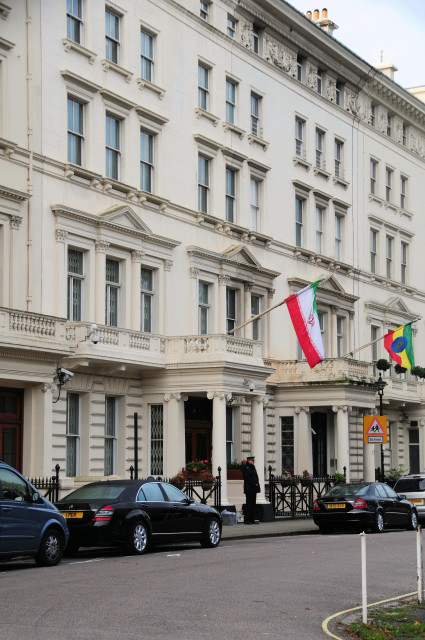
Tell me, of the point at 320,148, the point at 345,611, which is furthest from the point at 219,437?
the point at 345,611

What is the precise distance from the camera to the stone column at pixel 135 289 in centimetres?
3444

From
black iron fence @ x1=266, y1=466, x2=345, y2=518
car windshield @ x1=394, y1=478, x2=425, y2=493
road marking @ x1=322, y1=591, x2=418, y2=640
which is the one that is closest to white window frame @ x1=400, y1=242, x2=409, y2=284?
black iron fence @ x1=266, y1=466, x2=345, y2=518

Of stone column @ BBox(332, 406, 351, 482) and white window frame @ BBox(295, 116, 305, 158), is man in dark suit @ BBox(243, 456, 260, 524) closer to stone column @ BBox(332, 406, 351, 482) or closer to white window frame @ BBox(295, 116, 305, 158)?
stone column @ BBox(332, 406, 351, 482)

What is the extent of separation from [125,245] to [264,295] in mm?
9809

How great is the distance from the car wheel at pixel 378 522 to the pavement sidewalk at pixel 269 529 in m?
1.89

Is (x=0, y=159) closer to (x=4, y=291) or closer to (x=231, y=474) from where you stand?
(x=4, y=291)

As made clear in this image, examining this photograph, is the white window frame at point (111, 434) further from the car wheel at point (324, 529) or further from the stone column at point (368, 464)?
the stone column at point (368, 464)

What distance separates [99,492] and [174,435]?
39.3ft

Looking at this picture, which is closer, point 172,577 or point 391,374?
point 172,577

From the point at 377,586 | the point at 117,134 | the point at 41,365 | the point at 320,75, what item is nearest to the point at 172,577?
the point at 377,586

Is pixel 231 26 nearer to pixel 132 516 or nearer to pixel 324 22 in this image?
pixel 324 22

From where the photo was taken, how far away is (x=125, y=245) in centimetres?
3394

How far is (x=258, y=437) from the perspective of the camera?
1421 inches

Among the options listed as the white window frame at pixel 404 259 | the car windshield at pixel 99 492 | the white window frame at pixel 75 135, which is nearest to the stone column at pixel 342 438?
the white window frame at pixel 75 135
